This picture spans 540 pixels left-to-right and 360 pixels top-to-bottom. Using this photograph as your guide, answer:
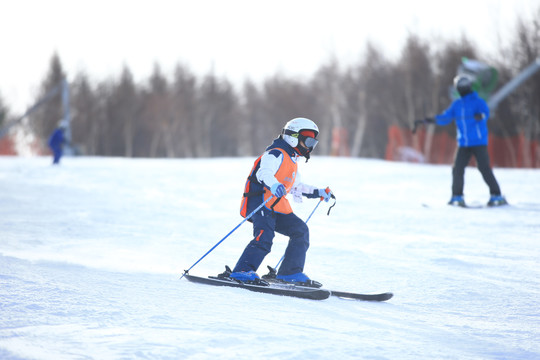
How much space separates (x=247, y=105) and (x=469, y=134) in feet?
167

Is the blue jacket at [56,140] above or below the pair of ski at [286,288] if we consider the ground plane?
above

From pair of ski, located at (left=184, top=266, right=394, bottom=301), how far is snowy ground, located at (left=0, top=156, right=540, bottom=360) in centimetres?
8

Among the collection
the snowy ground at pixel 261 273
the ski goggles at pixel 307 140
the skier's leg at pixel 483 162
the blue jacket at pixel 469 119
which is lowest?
the snowy ground at pixel 261 273

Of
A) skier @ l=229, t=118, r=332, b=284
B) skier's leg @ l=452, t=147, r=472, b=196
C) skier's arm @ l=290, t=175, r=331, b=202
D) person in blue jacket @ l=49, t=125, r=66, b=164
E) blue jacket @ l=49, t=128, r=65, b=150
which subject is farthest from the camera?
blue jacket @ l=49, t=128, r=65, b=150

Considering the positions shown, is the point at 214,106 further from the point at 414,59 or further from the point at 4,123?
the point at 414,59

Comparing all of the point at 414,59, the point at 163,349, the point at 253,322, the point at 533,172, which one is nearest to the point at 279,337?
the point at 253,322

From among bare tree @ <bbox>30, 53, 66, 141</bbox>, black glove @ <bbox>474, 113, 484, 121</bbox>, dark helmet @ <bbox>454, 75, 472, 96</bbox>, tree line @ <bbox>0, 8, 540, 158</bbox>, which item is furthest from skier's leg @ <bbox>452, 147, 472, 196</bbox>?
bare tree @ <bbox>30, 53, 66, 141</bbox>

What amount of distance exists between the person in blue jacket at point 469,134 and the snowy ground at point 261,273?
0.40 metres

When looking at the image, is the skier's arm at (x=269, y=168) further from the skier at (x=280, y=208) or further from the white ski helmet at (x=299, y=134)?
the white ski helmet at (x=299, y=134)

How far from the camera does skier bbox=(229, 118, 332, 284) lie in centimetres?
428

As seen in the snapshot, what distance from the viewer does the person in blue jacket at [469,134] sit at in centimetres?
838

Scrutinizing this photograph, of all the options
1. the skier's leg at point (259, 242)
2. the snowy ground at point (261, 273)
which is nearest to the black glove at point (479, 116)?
the snowy ground at point (261, 273)

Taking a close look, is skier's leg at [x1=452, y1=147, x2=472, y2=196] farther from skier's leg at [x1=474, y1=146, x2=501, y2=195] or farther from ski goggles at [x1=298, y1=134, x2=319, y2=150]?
ski goggles at [x1=298, y1=134, x2=319, y2=150]

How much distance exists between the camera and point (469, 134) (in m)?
8.45
